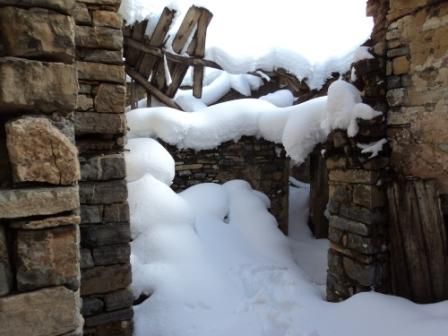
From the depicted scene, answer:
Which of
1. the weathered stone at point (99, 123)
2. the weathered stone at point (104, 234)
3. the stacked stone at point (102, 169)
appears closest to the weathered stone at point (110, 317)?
the stacked stone at point (102, 169)

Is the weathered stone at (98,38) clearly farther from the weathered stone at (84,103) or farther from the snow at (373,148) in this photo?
the snow at (373,148)

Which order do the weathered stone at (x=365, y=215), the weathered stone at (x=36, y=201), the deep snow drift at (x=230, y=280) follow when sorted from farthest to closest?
the weathered stone at (x=365, y=215) → the deep snow drift at (x=230, y=280) → the weathered stone at (x=36, y=201)

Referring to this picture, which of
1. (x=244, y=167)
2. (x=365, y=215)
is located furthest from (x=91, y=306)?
(x=244, y=167)

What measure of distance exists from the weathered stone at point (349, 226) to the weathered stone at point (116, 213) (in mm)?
1977

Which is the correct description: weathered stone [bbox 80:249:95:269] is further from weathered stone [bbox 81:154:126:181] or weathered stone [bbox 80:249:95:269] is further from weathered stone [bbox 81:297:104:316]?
weathered stone [bbox 81:154:126:181]

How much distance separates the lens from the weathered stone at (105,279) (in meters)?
2.57

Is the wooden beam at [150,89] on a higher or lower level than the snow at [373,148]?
higher

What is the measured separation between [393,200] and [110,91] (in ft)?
8.09

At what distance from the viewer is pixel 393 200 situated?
2982mm

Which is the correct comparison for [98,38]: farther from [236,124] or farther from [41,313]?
[236,124]

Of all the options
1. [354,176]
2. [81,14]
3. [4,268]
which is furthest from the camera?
[354,176]

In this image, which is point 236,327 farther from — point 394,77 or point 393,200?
point 394,77

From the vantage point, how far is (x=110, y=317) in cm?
265

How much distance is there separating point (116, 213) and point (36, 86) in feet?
5.60
